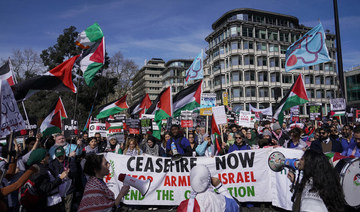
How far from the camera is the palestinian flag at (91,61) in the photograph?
6.77m

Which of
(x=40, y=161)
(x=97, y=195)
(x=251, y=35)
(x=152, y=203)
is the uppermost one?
(x=251, y=35)

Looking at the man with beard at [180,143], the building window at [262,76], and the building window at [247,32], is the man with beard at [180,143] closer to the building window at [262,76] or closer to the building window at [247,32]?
the building window at [262,76]

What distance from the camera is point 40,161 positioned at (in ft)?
11.9

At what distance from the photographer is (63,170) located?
4.58m

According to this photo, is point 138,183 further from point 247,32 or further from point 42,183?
point 247,32

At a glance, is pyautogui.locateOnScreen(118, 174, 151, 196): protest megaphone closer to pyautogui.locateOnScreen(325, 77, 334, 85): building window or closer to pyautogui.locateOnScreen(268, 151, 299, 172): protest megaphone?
pyautogui.locateOnScreen(268, 151, 299, 172): protest megaphone

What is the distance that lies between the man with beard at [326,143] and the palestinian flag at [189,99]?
4017mm

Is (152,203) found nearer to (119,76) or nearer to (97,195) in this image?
(97,195)

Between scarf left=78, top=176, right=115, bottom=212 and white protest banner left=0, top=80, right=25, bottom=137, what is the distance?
169cm

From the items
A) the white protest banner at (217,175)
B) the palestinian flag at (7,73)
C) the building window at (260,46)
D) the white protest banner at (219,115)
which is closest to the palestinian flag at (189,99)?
the white protest banner at (219,115)

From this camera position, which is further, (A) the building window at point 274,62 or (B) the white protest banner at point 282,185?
(A) the building window at point 274,62

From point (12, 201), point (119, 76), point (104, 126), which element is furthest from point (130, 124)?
point (119, 76)

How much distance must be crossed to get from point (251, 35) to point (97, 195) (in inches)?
2498

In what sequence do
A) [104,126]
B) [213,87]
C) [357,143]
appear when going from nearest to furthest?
1. [357,143]
2. [104,126]
3. [213,87]
